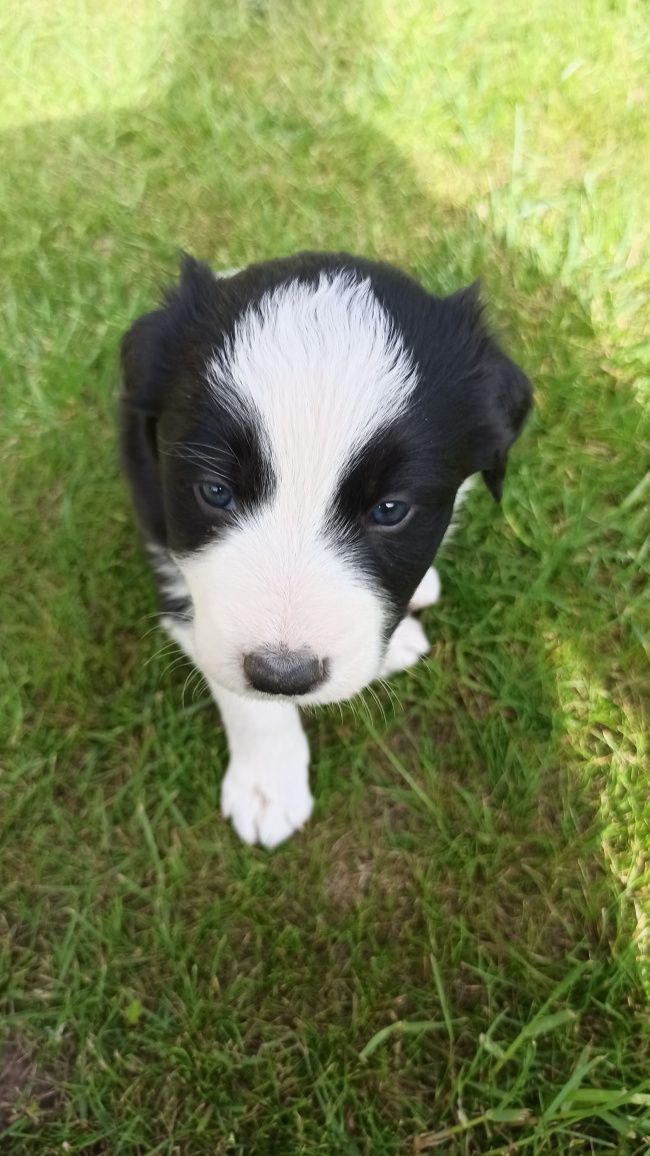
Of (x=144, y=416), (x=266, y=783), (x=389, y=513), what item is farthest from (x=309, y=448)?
(x=266, y=783)

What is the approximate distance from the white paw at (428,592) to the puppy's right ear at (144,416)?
0.84 meters

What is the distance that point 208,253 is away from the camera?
10.7 feet

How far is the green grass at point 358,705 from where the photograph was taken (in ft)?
6.92

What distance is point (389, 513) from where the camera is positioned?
163cm

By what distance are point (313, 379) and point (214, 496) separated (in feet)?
1.06

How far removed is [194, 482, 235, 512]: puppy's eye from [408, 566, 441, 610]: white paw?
1024mm

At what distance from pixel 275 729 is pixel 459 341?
1073mm

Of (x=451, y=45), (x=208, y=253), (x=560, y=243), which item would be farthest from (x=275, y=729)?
(x=451, y=45)

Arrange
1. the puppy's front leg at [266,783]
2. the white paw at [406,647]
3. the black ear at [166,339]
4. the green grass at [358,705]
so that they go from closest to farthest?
1. the black ear at [166,339]
2. the green grass at [358,705]
3. the puppy's front leg at [266,783]
4. the white paw at [406,647]

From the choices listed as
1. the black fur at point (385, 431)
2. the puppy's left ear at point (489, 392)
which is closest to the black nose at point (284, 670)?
the black fur at point (385, 431)

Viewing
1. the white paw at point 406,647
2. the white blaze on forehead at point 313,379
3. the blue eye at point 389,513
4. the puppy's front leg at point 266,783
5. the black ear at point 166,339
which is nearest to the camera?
the white blaze on forehead at point 313,379

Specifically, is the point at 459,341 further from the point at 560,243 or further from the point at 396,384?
the point at 560,243

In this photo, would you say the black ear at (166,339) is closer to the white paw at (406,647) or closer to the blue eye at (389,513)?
the blue eye at (389,513)

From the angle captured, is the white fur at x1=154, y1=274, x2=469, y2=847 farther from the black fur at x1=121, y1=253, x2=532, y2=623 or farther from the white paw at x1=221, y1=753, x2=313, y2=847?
the white paw at x1=221, y1=753, x2=313, y2=847
